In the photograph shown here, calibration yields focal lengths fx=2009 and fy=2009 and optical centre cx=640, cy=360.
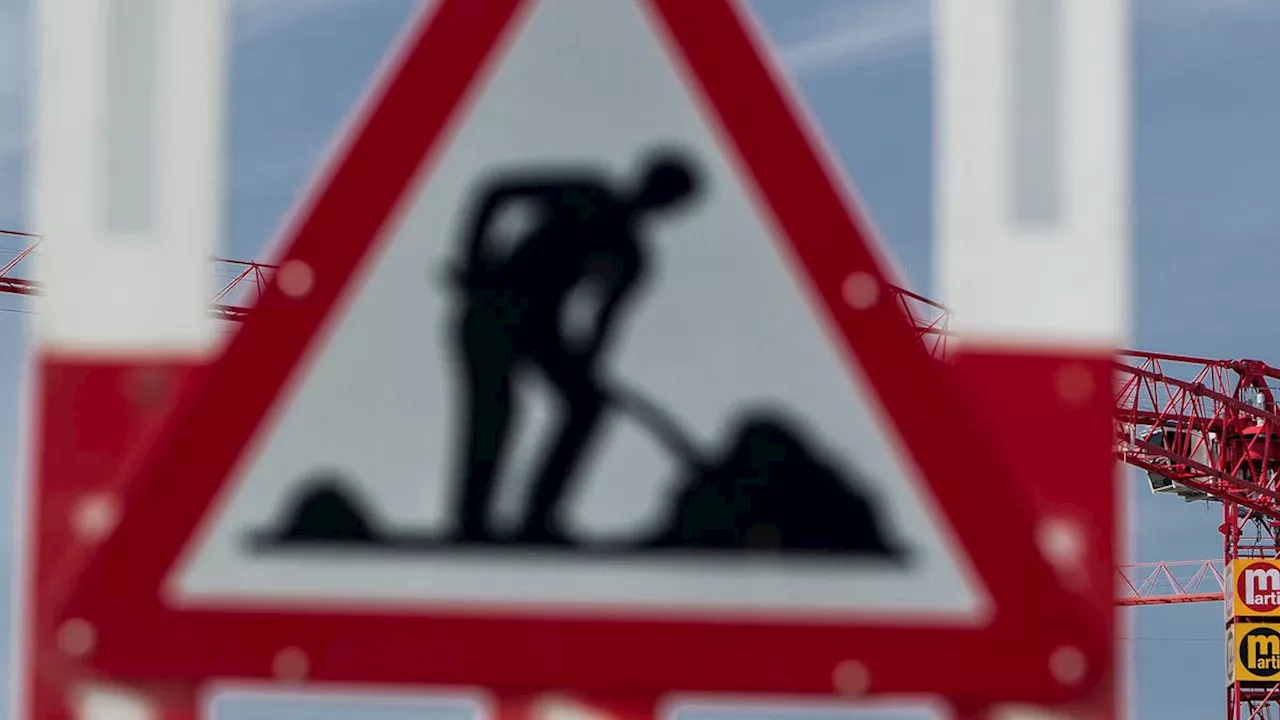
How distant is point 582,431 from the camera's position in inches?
46.1

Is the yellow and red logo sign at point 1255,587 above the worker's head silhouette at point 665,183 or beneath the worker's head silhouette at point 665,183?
above

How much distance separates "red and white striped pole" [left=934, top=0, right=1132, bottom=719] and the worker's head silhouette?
0.17 m

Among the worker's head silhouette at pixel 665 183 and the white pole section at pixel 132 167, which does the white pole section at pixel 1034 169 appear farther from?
the white pole section at pixel 132 167

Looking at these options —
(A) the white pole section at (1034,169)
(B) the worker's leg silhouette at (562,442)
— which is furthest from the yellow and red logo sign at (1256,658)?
(B) the worker's leg silhouette at (562,442)

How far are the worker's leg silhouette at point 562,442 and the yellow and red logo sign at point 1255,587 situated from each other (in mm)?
37611

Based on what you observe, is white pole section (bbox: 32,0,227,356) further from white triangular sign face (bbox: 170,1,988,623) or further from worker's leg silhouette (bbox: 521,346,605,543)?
worker's leg silhouette (bbox: 521,346,605,543)

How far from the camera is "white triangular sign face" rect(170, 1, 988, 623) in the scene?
45.9 inches

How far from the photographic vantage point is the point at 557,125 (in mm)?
1207

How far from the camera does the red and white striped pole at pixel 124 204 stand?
1245 millimetres

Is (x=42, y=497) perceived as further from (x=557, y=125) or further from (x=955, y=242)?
(x=955, y=242)

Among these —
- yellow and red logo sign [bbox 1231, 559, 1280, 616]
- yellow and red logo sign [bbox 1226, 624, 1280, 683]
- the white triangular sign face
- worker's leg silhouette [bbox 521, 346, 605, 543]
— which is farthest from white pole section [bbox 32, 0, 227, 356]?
yellow and red logo sign [bbox 1226, 624, 1280, 683]

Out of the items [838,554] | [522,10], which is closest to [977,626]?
[838,554]

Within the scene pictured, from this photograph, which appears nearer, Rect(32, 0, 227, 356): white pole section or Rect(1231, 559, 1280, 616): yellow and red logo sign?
Rect(32, 0, 227, 356): white pole section

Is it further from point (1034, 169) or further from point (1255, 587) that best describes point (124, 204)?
point (1255, 587)
